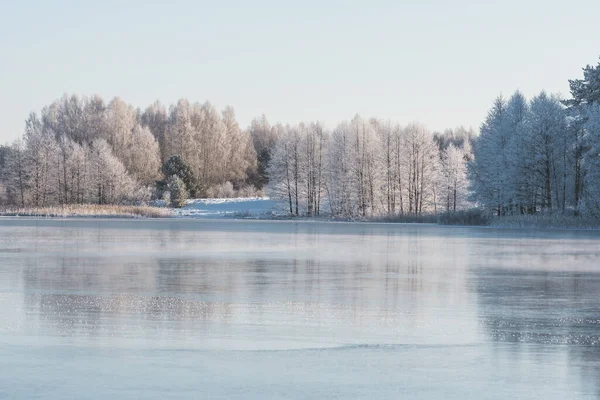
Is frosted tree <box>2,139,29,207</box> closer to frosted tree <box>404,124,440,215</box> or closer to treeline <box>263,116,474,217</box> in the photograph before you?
treeline <box>263,116,474,217</box>

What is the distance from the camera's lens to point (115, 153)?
120562 mm

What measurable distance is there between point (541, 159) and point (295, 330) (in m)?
58.8

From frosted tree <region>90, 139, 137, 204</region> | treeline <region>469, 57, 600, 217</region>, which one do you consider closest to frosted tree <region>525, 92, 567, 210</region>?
treeline <region>469, 57, 600, 217</region>

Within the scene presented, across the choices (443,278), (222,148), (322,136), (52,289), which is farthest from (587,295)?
(222,148)

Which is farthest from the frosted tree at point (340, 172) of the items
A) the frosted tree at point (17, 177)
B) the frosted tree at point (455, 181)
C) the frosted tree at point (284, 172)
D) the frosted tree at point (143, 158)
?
the frosted tree at point (17, 177)

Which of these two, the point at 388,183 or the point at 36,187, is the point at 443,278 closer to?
the point at 388,183

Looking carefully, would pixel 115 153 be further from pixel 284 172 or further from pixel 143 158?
pixel 284 172

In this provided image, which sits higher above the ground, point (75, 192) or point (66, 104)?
point (66, 104)

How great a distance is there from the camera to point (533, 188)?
6950 centimetres

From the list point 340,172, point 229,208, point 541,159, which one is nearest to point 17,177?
point 229,208

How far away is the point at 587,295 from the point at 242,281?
6842 mm

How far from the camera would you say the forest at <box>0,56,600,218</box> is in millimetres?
67688

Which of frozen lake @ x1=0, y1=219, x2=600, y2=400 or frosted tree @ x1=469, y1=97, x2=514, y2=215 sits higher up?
frosted tree @ x1=469, y1=97, x2=514, y2=215

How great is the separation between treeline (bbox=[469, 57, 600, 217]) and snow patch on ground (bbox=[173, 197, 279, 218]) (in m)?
26.0
